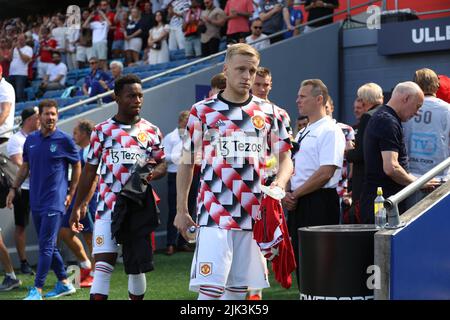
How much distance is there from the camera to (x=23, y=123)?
1180cm

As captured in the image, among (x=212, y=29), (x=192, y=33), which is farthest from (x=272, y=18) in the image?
(x=192, y=33)

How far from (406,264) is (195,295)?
12.5 ft

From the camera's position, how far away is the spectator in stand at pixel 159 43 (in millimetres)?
18547

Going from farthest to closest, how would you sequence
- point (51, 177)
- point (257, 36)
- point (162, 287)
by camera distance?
1. point (257, 36)
2. point (162, 287)
3. point (51, 177)

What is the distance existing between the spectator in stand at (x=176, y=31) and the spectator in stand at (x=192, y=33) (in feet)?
1.18

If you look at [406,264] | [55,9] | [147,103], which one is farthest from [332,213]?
[55,9]

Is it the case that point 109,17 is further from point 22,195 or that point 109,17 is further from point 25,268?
point 25,268

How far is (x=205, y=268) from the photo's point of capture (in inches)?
227

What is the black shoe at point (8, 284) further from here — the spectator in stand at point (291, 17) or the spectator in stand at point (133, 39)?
the spectator in stand at point (133, 39)

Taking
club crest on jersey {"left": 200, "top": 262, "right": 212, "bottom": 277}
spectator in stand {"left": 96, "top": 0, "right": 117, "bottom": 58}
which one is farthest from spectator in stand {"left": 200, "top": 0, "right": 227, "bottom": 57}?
club crest on jersey {"left": 200, "top": 262, "right": 212, "bottom": 277}

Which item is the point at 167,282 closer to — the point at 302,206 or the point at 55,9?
the point at 302,206

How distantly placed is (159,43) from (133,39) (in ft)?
3.78
